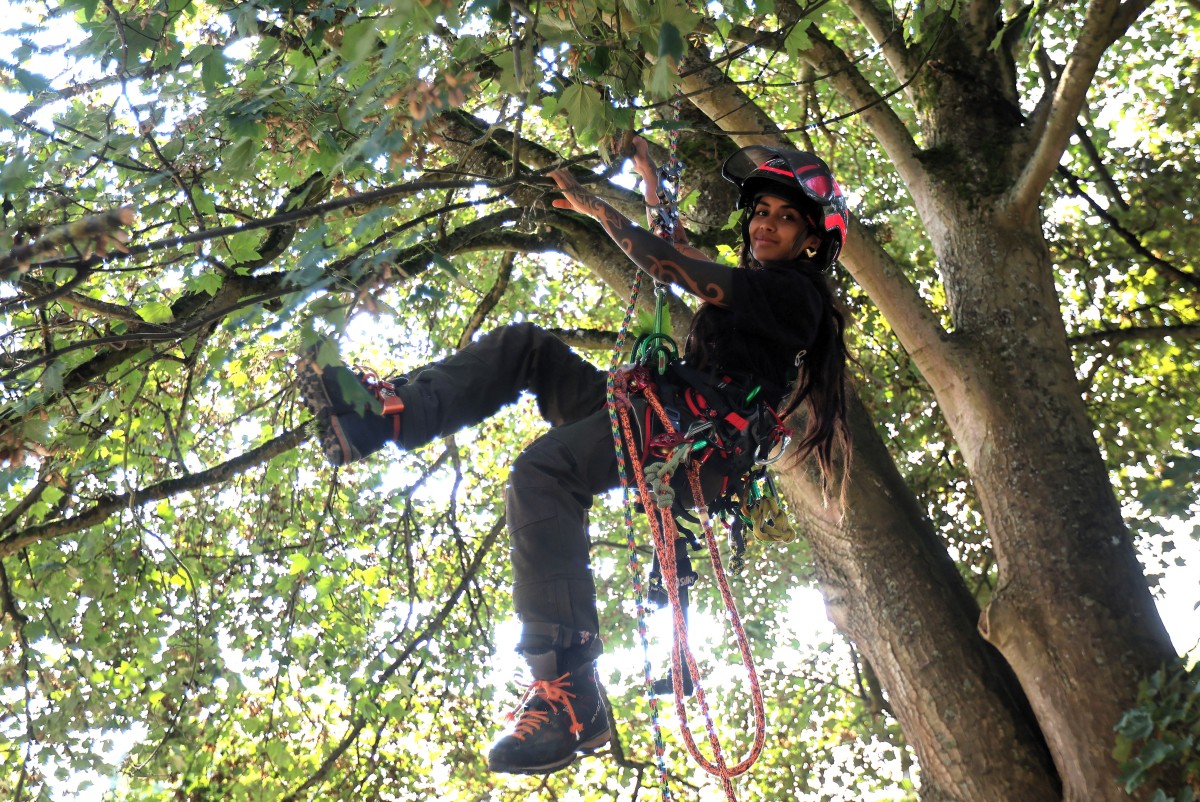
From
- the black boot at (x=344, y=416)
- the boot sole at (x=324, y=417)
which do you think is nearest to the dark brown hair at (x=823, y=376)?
the black boot at (x=344, y=416)

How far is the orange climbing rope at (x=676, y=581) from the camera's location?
2697 millimetres

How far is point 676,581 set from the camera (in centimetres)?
294

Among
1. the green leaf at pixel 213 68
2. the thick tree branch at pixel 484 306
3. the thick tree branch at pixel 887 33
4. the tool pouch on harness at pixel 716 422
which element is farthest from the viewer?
the thick tree branch at pixel 484 306

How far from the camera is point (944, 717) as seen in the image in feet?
12.4

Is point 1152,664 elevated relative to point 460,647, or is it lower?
lower

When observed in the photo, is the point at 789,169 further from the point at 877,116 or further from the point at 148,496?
the point at 148,496

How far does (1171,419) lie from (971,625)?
3.39m

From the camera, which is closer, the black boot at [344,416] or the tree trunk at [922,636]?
the black boot at [344,416]

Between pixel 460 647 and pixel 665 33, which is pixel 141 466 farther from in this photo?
pixel 665 33

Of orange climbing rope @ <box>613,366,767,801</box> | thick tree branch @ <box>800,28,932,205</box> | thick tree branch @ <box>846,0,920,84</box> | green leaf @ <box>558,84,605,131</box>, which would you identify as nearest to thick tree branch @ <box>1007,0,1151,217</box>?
thick tree branch @ <box>800,28,932,205</box>

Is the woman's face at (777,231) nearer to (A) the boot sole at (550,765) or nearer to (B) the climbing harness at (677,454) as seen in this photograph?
(B) the climbing harness at (677,454)

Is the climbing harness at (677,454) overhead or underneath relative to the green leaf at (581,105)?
underneath

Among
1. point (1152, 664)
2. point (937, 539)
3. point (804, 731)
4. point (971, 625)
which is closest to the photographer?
point (1152, 664)

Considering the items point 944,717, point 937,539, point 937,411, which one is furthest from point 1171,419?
point 944,717
